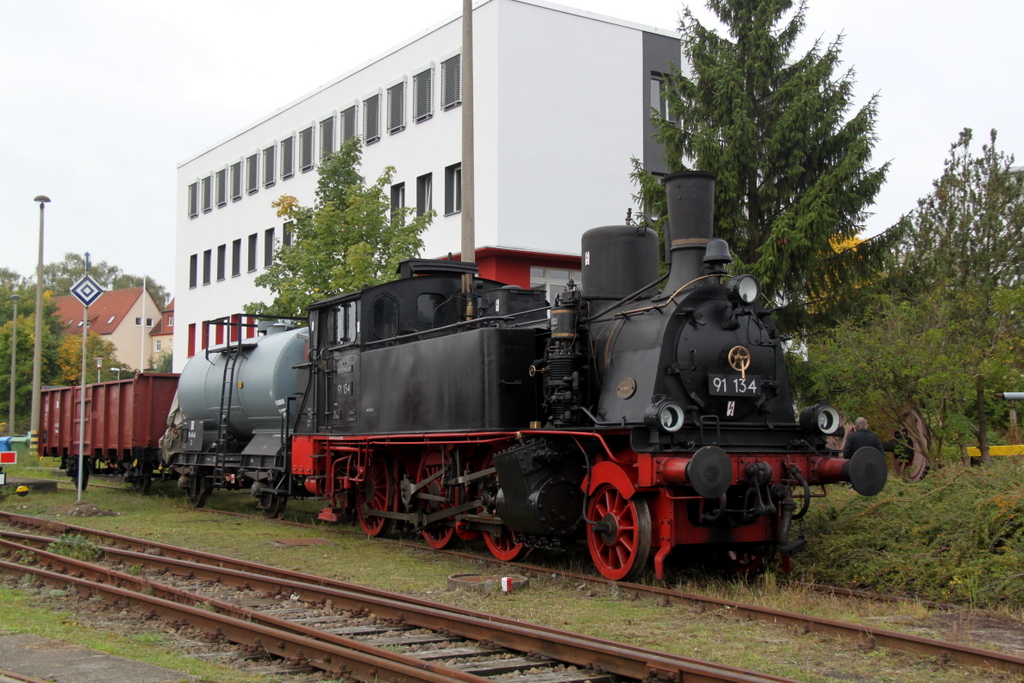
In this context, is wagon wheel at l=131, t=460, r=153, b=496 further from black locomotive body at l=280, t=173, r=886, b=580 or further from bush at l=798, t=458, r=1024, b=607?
bush at l=798, t=458, r=1024, b=607

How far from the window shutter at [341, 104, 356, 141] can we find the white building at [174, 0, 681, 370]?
0.16 feet

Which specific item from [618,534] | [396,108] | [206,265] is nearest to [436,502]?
[618,534]

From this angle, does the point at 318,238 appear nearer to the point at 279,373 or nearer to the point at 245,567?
the point at 279,373

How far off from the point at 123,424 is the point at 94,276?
74.7 m

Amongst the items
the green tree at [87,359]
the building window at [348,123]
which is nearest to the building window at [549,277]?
the building window at [348,123]

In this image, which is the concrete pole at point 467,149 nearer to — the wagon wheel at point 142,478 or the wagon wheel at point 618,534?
the wagon wheel at point 618,534

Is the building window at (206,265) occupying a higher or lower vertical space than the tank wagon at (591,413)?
higher

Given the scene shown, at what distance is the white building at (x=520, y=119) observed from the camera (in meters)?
26.4

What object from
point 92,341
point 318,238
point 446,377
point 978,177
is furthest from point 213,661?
point 92,341

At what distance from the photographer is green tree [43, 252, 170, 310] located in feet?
263

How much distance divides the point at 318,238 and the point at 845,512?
1220cm

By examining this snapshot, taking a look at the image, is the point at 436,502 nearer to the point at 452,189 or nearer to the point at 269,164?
the point at 452,189

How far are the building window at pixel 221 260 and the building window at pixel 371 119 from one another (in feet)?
38.5

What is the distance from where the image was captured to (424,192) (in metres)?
29.6
